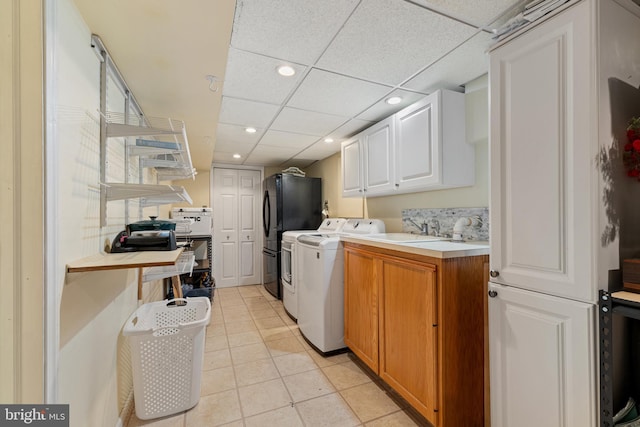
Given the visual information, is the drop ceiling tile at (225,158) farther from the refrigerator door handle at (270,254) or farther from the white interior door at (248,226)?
the refrigerator door handle at (270,254)

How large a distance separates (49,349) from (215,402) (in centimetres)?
124

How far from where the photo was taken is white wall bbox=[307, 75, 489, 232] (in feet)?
6.11

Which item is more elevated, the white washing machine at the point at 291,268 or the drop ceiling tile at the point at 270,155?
the drop ceiling tile at the point at 270,155

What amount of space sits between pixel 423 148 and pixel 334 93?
2.64 ft

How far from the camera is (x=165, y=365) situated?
5.28 ft

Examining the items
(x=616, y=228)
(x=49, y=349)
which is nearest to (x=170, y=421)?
(x=49, y=349)

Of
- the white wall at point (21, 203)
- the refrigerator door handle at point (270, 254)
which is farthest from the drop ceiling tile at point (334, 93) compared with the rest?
the refrigerator door handle at point (270, 254)

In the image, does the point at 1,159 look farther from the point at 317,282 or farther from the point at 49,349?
the point at 317,282

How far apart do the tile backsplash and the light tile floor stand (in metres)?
1.27

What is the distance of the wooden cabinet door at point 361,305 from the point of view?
1930mm

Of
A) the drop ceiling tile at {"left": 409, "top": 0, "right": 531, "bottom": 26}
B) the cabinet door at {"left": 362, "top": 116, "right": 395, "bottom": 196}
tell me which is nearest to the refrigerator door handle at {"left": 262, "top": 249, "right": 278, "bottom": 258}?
the cabinet door at {"left": 362, "top": 116, "right": 395, "bottom": 196}

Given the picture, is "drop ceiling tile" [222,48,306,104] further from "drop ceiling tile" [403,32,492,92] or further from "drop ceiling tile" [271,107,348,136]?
"drop ceiling tile" [403,32,492,92]

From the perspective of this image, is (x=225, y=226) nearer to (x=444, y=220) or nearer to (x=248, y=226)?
(x=248, y=226)

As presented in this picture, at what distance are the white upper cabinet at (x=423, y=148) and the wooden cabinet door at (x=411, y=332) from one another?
0.77 m
